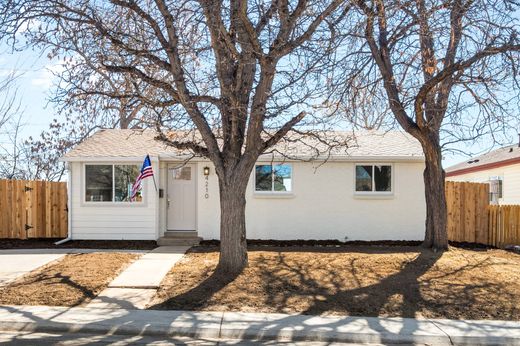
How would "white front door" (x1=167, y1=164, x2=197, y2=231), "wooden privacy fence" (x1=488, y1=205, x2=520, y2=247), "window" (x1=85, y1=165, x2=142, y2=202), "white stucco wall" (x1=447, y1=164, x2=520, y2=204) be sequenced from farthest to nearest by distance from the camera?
1. "white stucco wall" (x1=447, y1=164, x2=520, y2=204)
2. "wooden privacy fence" (x1=488, y1=205, x2=520, y2=247)
3. "white front door" (x1=167, y1=164, x2=197, y2=231)
4. "window" (x1=85, y1=165, x2=142, y2=202)

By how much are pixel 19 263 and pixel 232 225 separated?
5.38 meters

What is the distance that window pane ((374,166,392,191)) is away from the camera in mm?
15310

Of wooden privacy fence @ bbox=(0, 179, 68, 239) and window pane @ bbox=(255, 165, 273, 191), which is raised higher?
window pane @ bbox=(255, 165, 273, 191)

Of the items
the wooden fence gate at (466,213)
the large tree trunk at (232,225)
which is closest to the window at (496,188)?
the wooden fence gate at (466,213)

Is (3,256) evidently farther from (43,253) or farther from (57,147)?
(57,147)

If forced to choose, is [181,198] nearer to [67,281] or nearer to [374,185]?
[374,185]

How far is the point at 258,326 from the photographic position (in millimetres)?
7254

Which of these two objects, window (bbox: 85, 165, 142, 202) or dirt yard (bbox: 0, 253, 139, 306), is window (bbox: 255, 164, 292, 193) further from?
dirt yard (bbox: 0, 253, 139, 306)

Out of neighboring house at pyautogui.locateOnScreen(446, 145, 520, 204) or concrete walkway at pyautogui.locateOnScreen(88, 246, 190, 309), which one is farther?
neighboring house at pyautogui.locateOnScreen(446, 145, 520, 204)

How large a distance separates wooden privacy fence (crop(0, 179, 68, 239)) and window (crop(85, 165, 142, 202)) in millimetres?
1314

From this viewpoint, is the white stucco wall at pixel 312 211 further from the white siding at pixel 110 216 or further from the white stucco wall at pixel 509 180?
the white stucco wall at pixel 509 180

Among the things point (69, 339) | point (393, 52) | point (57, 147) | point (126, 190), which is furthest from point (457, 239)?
point (57, 147)

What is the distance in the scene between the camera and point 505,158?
21.6 meters

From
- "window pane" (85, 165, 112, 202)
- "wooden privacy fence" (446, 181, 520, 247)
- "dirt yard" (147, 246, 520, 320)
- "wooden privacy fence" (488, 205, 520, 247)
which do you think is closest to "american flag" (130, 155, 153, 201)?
"window pane" (85, 165, 112, 202)
